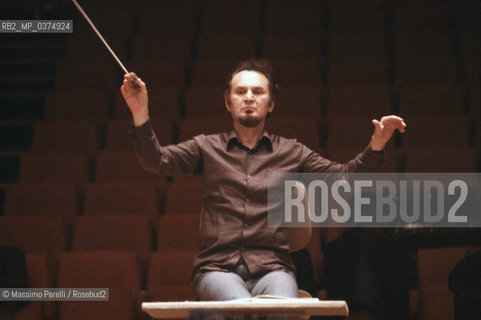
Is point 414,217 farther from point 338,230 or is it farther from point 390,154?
point 390,154

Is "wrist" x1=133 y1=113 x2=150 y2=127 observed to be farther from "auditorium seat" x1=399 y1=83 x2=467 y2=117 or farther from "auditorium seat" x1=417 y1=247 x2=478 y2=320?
"auditorium seat" x1=399 y1=83 x2=467 y2=117

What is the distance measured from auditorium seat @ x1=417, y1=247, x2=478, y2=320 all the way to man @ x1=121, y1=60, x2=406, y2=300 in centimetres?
33

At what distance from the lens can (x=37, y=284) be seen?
102 centimetres

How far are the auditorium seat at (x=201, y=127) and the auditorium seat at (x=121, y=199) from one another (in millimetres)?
158

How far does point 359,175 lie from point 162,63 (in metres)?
0.92

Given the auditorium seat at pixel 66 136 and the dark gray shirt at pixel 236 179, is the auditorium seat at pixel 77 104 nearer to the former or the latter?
the auditorium seat at pixel 66 136

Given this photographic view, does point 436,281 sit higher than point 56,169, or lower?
lower

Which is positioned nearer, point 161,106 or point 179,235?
point 179,235

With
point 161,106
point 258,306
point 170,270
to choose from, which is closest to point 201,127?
point 161,106

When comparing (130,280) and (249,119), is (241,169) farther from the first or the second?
(130,280)

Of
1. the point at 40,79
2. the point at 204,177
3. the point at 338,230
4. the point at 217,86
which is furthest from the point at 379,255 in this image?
the point at 40,79

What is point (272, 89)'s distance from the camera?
765mm

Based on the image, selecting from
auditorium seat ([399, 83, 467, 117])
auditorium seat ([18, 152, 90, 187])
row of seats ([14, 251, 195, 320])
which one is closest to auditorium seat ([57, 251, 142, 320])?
row of seats ([14, 251, 195, 320])

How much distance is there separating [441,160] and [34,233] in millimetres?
761
